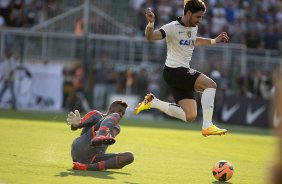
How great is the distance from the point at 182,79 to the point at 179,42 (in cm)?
64

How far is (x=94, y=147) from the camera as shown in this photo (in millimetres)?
9148

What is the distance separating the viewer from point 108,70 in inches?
1072

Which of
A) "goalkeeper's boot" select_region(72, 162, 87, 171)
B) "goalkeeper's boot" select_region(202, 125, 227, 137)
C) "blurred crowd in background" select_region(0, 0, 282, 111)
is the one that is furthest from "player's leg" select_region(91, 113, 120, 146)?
"blurred crowd in background" select_region(0, 0, 282, 111)

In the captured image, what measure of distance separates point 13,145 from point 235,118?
582 inches

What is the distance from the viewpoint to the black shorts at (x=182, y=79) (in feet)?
38.3

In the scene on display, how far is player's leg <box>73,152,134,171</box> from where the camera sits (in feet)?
30.4

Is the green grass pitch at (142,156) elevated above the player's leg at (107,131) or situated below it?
below

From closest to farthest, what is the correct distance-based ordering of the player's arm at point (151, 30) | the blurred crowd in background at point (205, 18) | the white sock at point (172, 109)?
the player's arm at point (151, 30) → the white sock at point (172, 109) → the blurred crowd in background at point (205, 18)

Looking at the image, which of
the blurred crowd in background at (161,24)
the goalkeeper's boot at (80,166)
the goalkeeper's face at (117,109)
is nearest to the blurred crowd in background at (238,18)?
the blurred crowd in background at (161,24)

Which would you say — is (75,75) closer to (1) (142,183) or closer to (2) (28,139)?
(2) (28,139)

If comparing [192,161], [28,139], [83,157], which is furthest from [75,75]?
[83,157]

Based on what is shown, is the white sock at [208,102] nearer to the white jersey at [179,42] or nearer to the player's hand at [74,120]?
the white jersey at [179,42]

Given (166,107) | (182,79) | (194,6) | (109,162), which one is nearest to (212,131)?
(182,79)

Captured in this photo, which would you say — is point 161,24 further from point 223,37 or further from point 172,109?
point 223,37
